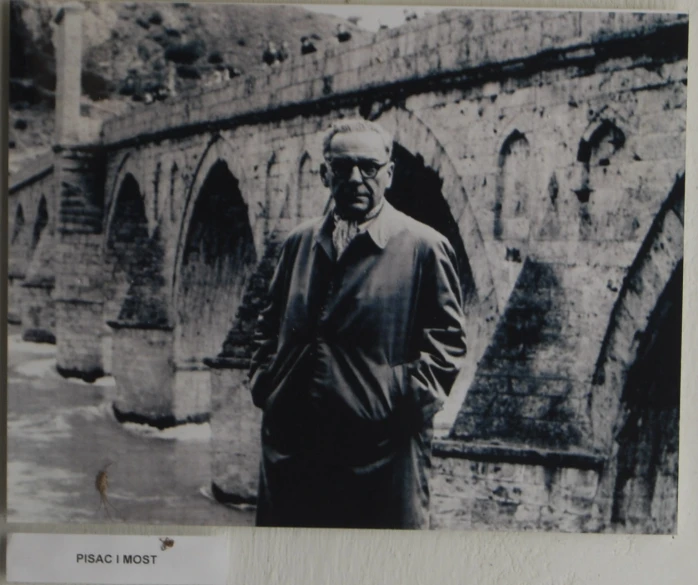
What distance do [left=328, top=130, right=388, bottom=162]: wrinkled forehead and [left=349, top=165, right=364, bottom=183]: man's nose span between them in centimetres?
5

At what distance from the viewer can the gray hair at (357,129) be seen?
3424mm

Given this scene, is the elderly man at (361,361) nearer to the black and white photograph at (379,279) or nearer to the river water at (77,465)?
the black and white photograph at (379,279)

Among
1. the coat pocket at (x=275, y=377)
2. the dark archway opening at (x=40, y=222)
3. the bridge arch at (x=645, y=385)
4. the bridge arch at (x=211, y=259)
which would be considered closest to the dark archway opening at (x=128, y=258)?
the bridge arch at (x=211, y=259)

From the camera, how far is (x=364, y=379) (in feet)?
11.1

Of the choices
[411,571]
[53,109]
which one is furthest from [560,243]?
[53,109]

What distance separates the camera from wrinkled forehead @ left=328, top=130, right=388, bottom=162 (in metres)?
3.41

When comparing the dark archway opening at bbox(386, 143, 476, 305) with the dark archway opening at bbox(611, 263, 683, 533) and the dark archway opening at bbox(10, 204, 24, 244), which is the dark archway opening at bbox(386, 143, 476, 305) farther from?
the dark archway opening at bbox(10, 204, 24, 244)

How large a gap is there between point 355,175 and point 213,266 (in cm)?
71

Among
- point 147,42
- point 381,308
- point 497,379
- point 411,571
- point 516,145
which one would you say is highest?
point 147,42

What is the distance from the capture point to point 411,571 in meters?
3.40

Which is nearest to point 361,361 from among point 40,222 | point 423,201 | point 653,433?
point 423,201

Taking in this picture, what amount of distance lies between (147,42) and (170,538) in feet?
6.50

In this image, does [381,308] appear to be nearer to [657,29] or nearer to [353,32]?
[353,32]

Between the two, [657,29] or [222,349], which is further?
[222,349]
